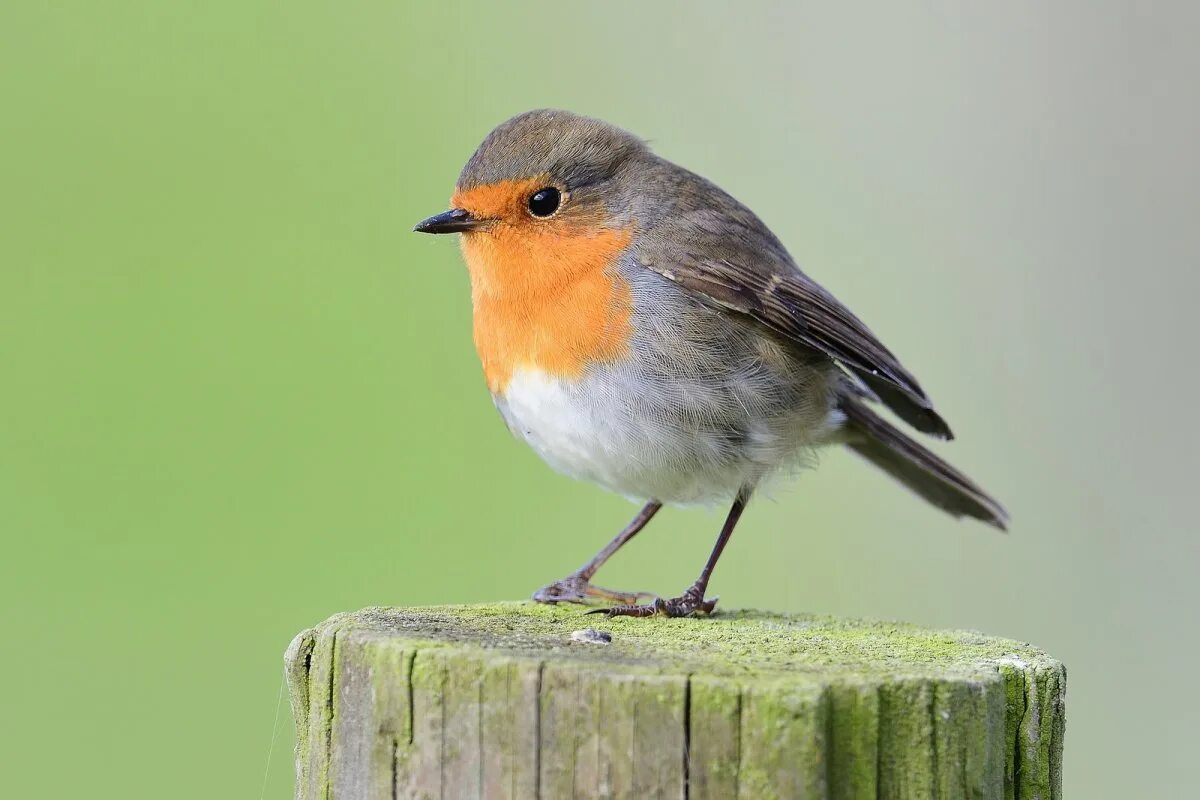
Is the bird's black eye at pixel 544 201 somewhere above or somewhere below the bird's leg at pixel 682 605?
above

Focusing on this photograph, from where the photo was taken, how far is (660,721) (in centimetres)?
229

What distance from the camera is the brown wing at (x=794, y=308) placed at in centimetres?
427

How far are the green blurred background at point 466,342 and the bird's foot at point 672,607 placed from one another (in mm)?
2644

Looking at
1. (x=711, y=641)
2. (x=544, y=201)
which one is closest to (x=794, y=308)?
(x=544, y=201)

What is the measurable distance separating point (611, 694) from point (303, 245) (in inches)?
238

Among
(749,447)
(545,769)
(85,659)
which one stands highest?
(749,447)

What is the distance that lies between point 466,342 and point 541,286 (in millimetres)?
3489

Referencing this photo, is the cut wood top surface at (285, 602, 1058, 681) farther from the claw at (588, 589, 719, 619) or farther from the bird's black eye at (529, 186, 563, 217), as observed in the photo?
the bird's black eye at (529, 186, 563, 217)

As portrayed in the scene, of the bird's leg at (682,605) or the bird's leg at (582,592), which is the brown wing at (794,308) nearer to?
the bird's leg at (682,605)

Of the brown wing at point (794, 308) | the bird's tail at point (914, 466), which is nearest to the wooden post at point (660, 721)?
the brown wing at point (794, 308)

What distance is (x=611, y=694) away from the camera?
7.55ft

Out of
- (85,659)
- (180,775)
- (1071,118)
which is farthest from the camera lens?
(1071,118)

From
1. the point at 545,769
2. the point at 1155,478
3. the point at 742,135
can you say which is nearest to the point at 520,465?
the point at 742,135

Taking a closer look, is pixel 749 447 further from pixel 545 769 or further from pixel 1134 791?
pixel 1134 791
